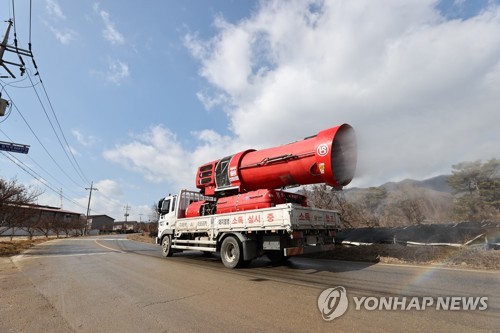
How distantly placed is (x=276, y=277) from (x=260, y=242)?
1.49 metres

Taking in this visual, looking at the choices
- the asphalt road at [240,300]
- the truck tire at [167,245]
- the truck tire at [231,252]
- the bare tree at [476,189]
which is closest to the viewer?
the asphalt road at [240,300]

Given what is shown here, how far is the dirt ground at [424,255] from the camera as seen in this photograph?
762 cm

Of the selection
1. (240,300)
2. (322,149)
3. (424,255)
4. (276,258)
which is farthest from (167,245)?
(424,255)

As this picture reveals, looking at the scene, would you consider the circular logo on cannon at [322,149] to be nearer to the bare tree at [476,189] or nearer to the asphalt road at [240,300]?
the asphalt road at [240,300]

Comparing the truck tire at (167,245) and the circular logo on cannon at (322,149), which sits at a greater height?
the circular logo on cannon at (322,149)

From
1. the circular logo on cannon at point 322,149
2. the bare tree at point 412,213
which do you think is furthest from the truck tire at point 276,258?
the bare tree at point 412,213

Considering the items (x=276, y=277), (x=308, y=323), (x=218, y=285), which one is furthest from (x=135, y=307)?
(x=276, y=277)

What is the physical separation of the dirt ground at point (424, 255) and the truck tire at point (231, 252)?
13.5 feet

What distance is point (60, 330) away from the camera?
3.77 m

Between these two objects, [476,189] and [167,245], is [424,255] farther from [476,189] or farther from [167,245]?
[476,189]

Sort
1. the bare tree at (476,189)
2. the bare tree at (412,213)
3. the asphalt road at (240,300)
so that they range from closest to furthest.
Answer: the asphalt road at (240,300), the bare tree at (412,213), the bare tree at (476,189)

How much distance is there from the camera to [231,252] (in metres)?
9.09

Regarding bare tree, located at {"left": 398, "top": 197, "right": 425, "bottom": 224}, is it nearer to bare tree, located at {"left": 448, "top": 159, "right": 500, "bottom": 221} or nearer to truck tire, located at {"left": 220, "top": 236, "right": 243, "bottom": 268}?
bare tree, located at {"left": 448, "top": 159, "right": 500, "bottom": 221}

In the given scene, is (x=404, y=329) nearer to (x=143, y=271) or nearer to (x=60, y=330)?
(x=60, y=330)
